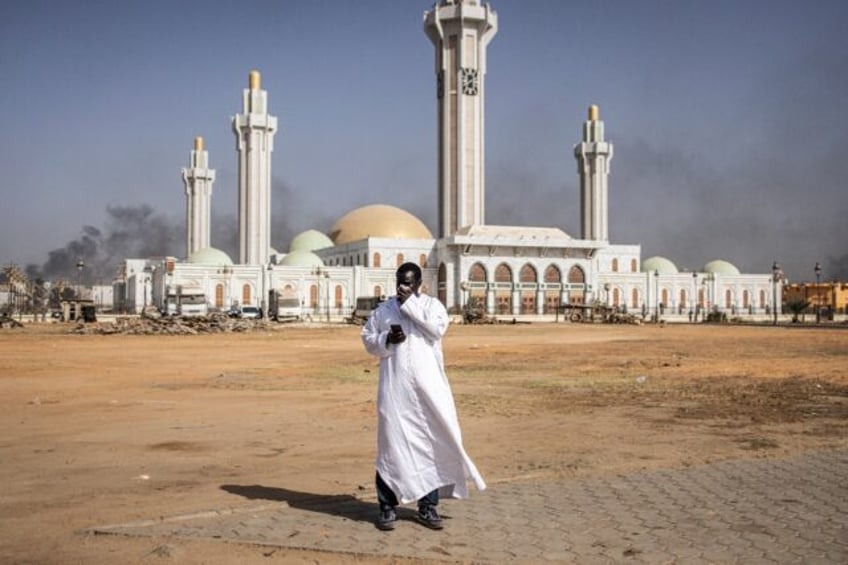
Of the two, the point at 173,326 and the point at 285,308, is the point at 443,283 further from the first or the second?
the point at 173,326

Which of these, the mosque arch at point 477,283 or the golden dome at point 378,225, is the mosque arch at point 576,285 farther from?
the golden dome at point 378,225

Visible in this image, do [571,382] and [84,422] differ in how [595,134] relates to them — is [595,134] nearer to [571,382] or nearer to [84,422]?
[571,382]

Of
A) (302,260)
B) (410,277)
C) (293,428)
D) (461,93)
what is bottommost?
(293,428)

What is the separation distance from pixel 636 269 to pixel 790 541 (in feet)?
296

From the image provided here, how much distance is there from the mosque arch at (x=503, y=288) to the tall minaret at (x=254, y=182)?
20259mm

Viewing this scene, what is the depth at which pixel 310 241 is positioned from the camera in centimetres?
9525

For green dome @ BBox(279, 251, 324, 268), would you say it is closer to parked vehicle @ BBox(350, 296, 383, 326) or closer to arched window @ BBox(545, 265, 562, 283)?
arched window @ BBox(545, 265, 562, 283)

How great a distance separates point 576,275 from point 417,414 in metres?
74.1

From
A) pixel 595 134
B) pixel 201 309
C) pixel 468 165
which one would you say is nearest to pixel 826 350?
pixel 201 309

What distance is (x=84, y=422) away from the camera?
10.7 metres

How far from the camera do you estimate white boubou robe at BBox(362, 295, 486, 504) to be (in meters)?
Result: 5.81

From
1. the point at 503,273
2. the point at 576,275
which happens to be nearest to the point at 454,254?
the point at 503,273

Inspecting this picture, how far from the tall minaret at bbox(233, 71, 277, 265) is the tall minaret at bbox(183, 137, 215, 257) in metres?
17.6

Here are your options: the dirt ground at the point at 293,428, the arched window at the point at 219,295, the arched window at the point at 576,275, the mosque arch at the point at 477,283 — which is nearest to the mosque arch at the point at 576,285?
the arched window at the point at 576,275
